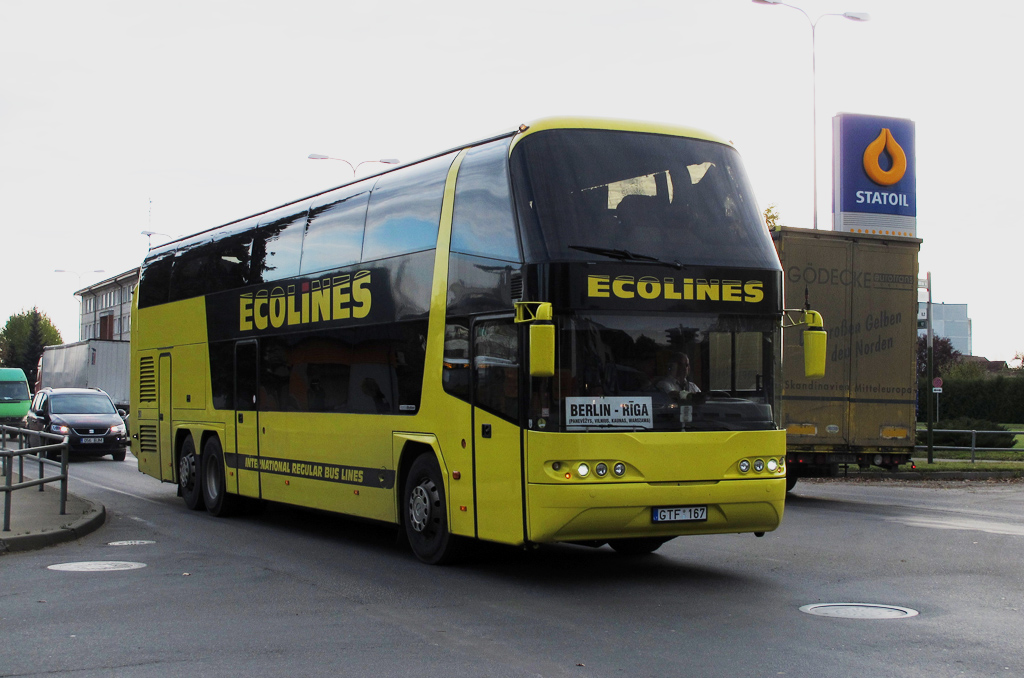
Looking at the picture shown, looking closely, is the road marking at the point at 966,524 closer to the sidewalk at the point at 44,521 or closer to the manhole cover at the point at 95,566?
the manhole cover at the point at 95,566

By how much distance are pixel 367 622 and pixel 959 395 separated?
158 feet

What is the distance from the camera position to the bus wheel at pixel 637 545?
37.2ft

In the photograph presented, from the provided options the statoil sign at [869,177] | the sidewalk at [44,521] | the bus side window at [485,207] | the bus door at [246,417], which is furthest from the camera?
the statoil sign at [869,177]

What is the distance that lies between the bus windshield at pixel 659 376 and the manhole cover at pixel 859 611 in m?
1.77

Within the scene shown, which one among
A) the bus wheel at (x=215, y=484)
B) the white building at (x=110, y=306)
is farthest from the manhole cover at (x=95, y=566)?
the white building at (x=110, y=306)

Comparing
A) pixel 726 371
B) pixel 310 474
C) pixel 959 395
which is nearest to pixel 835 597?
pixel 726 371

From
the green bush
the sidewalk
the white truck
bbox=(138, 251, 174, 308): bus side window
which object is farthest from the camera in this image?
the white truck

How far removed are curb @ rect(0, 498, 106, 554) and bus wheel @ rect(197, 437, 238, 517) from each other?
1670 millimetres

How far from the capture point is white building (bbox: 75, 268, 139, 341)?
107 meters

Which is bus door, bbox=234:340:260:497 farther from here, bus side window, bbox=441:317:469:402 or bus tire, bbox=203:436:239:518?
bus side window, bbox=441:317:469:402

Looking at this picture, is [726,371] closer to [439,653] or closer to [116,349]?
[439,653]

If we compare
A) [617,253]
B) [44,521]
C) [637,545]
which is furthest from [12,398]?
[617,253]

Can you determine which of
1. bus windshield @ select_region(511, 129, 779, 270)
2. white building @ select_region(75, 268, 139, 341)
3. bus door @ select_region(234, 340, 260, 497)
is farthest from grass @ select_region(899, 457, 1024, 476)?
white building @ select_region(75, 268, 139, 341)

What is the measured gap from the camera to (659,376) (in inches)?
375
